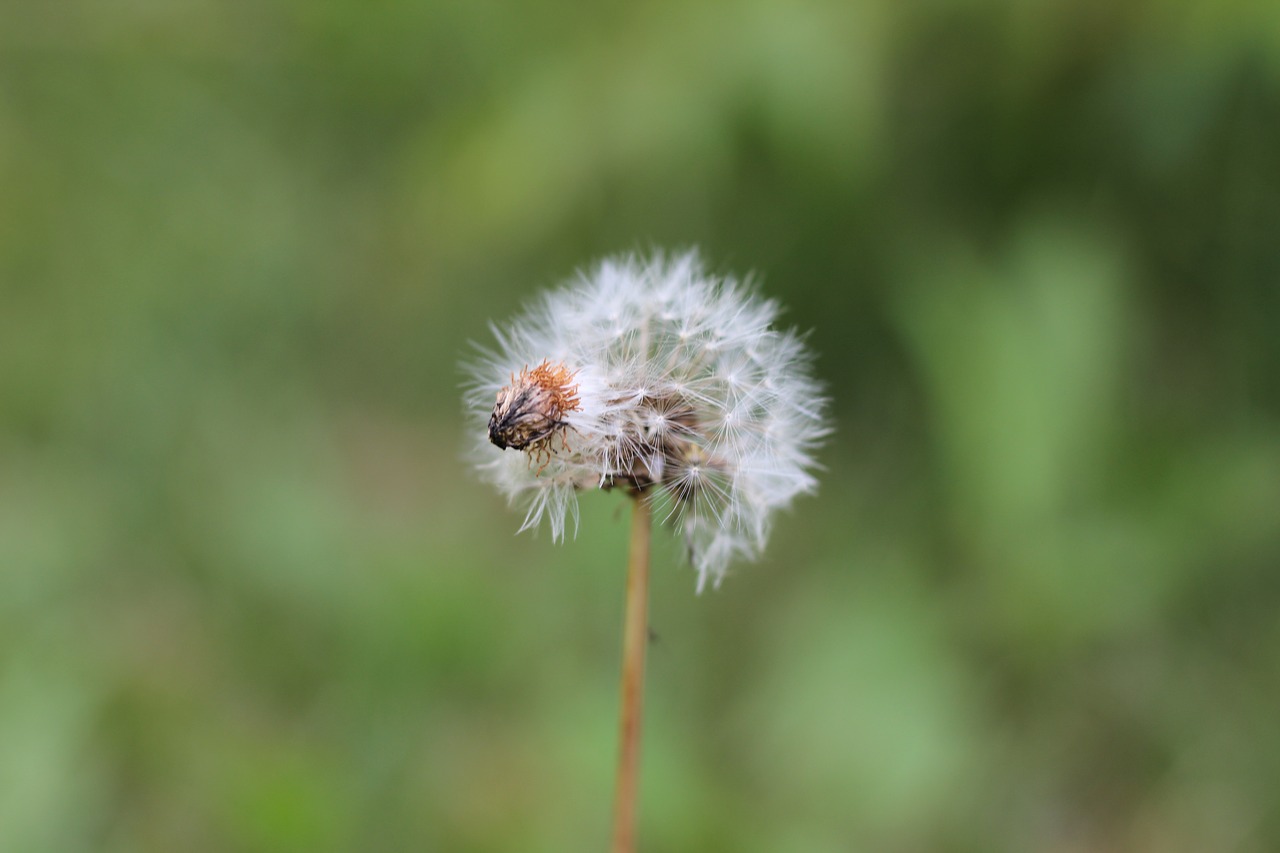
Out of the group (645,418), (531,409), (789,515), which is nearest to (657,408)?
(645,418)

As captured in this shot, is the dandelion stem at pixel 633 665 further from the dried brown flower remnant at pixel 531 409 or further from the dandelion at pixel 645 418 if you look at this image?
the dried brown flower remnant at pixel 531 409

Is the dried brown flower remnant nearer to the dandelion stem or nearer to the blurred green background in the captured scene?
the dandelion stem

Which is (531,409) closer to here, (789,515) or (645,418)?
(645,418)

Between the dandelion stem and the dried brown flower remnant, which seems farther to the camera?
the dried brown flower remnant

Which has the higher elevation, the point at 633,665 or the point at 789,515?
the point at 789,515

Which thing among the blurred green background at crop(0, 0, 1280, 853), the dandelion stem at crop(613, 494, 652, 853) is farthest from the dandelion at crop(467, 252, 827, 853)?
the blurred green background at crop(0, 0, 1280, 853)

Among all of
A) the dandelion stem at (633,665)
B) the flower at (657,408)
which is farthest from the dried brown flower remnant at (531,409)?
the dandelion stem at (633,665)

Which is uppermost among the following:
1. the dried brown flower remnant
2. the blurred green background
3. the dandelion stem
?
the blurred green background

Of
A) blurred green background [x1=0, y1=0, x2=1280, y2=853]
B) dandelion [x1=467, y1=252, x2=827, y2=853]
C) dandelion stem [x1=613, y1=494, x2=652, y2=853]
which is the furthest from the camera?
blurred green background [x1=0, y1=0, x2=1280, y2=853]
